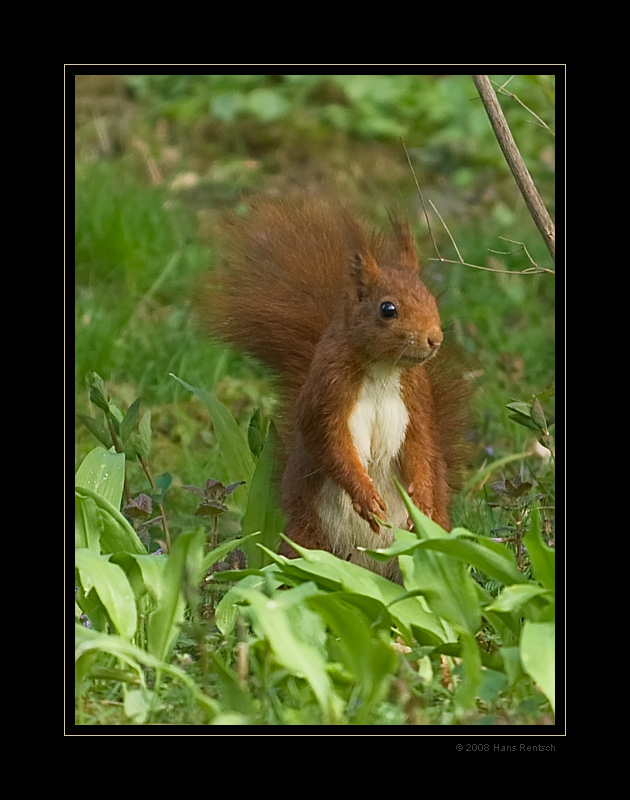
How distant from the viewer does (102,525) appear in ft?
7.90

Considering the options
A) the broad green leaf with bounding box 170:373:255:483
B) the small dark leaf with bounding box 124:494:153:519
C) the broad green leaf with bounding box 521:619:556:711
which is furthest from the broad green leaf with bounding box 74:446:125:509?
the broad green leaf with bounding box 521:619:556:711

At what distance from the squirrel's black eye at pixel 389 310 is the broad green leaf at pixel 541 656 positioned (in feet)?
2.20

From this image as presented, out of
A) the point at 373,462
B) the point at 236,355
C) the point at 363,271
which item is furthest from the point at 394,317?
the point at 236,355

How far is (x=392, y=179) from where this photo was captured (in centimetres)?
524

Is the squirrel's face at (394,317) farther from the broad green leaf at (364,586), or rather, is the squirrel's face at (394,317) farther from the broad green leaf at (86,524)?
the broad green leaf at (86,524)

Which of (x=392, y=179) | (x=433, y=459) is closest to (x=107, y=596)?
(x=433, y=459)

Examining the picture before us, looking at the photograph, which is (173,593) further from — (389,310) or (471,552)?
(389,310)

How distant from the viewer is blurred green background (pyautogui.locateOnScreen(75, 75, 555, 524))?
381cm

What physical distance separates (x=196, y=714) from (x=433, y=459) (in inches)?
30.6

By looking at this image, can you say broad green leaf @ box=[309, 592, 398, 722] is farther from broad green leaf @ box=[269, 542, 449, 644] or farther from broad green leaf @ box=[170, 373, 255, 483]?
broad green leaf @ box=[170, 373, 255, 483]

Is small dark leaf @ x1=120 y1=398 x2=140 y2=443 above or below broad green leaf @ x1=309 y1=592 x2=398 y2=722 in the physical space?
above

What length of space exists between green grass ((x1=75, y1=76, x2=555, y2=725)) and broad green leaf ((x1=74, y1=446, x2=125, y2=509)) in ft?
1.16
